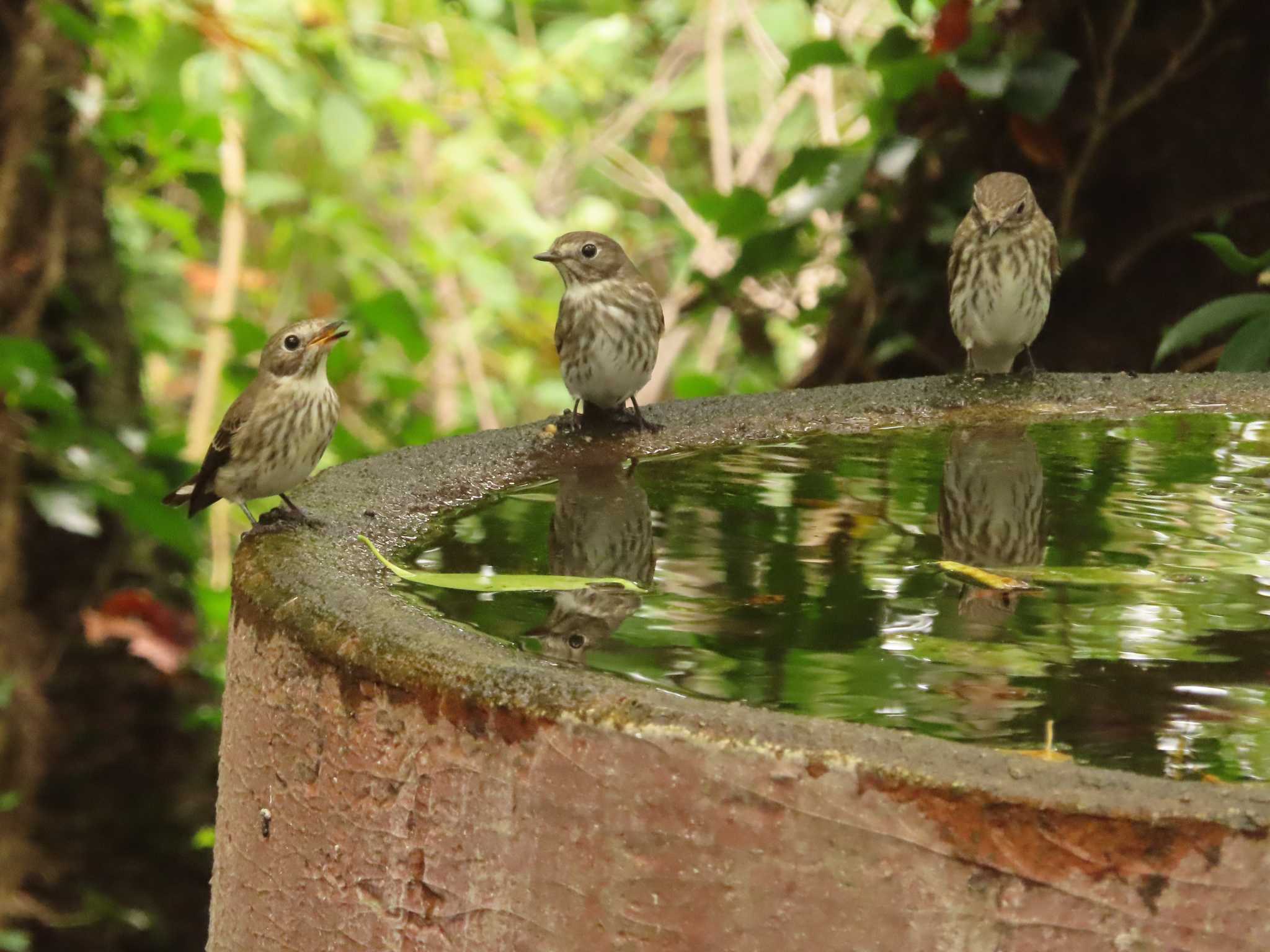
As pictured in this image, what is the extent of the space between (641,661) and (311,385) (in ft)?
4.80

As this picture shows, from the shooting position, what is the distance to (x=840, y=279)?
6.36 m

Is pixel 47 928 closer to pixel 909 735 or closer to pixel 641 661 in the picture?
pixel 641 661

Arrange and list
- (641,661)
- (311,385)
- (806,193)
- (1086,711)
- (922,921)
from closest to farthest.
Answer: (922,921), (1086,711), (641,661), (311,385), (806,193)

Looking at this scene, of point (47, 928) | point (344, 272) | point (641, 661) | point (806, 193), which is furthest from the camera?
point (344, 272)

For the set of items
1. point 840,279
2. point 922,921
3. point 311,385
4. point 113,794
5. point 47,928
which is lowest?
point 47,928

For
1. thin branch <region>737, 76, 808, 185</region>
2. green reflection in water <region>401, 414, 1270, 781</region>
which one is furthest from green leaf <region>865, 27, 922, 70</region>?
green reflection in water <region>401, 414, 1270, 781</region>

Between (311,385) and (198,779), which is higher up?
(311,385)

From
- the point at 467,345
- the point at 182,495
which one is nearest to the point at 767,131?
the point at 467,345

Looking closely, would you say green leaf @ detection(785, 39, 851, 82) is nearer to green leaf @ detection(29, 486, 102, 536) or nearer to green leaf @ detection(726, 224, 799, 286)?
green leaf @ detection(726, 224, 799, 286)

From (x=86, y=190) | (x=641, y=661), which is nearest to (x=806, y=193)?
(x=86, y=190)

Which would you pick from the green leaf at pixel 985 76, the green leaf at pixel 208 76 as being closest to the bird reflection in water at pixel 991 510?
the green leaf at pixel 985 76

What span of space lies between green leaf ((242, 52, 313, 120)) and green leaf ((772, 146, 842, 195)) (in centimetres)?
150

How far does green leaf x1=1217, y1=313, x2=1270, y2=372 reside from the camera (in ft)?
13.3

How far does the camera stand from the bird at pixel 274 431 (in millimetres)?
3184
